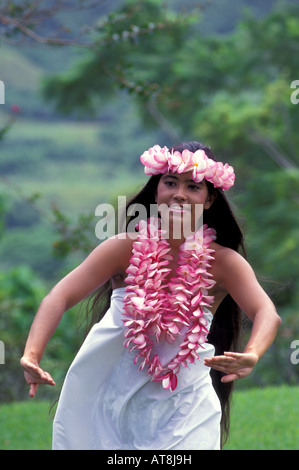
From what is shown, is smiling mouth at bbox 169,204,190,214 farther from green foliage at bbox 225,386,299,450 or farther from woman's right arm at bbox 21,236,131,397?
green foliage at bbox 225,386,299,450

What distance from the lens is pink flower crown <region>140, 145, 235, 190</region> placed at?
11.1 ft

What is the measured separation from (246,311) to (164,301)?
311mm

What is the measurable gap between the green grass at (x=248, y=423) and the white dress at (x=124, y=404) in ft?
7.91

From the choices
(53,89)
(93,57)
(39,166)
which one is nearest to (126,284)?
(93,57)

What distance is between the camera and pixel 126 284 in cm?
351

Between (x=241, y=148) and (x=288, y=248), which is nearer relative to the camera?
(x=288, y=248)

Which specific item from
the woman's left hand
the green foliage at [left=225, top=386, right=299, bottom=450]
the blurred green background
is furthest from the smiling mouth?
the green foliage at [left=225, top=386, right=299, bottom=450]

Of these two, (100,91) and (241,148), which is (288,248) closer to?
(241,148)

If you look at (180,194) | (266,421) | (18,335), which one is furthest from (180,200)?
(18,335)

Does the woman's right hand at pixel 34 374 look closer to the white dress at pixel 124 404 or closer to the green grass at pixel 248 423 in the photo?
the white dress at pixel 124 404

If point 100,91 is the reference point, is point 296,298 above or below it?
below
